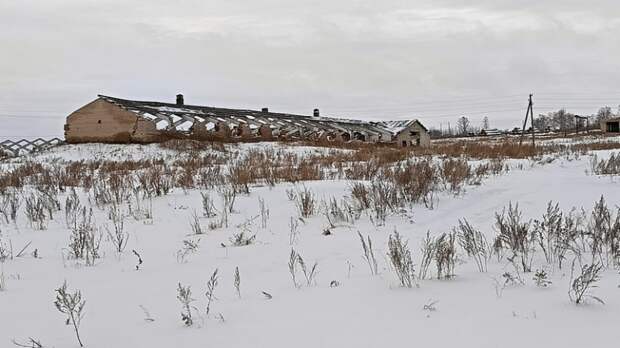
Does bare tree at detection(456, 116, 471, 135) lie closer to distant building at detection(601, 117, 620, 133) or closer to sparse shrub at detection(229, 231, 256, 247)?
distant building at detection(601, 117, 620, 133)

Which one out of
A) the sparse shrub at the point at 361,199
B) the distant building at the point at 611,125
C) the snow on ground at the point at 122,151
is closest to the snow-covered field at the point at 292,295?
the sparse shrub at the point at 361,199

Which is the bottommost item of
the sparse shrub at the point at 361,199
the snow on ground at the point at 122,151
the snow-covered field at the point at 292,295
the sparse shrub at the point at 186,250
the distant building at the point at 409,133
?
the snow-covered field at the point at 292,295

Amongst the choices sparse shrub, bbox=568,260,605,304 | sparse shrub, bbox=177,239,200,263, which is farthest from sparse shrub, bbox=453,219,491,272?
sparse shrub, bbox=177,239,200,263

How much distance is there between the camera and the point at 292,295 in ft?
11.9

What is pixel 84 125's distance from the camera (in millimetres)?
39281

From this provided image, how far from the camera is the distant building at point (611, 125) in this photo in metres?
68.6

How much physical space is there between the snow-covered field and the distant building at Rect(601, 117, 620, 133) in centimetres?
7407

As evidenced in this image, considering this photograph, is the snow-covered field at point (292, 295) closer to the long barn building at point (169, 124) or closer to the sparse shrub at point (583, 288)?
the sparse shrub at point (583, 288)

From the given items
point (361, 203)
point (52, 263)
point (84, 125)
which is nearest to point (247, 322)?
point (52, 263)

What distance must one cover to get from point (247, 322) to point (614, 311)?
2353mm

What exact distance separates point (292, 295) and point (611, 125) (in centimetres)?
8021

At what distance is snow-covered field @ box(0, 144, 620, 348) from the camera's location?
289 centimetres

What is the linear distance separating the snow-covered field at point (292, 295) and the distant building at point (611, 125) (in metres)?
74.1

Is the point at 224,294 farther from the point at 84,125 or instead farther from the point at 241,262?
the point at 84,125
